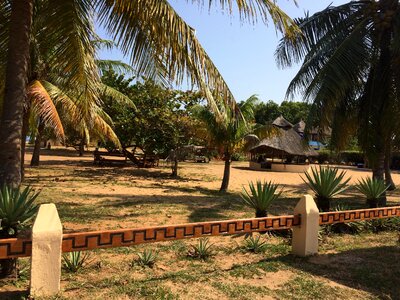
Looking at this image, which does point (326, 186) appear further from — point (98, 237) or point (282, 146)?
point (282, 146)

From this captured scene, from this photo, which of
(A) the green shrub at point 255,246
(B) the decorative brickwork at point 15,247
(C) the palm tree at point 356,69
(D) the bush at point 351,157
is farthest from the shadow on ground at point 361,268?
(D) the bush at point 351,157

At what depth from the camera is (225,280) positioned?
4.54 metres

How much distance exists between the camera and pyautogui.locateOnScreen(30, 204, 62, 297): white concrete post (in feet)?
11.8

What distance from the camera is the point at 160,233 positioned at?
438 cm

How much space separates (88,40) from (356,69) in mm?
7817

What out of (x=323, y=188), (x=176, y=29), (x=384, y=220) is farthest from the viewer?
(x=384, y=220)

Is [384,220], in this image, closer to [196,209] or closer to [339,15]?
[196,209]

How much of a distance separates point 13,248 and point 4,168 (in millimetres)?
1756

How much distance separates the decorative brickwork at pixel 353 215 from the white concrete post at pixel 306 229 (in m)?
0.24

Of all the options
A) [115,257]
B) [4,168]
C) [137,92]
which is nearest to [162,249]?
[115,257]

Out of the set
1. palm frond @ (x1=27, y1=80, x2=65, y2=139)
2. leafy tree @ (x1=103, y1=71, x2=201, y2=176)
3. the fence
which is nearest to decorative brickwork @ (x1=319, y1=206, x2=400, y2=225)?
Answer: the fence

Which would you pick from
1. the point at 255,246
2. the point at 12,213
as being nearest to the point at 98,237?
the point at 12,213

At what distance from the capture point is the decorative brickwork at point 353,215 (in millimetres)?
5852

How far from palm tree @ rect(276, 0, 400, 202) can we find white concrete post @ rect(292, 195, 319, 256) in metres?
5.43
